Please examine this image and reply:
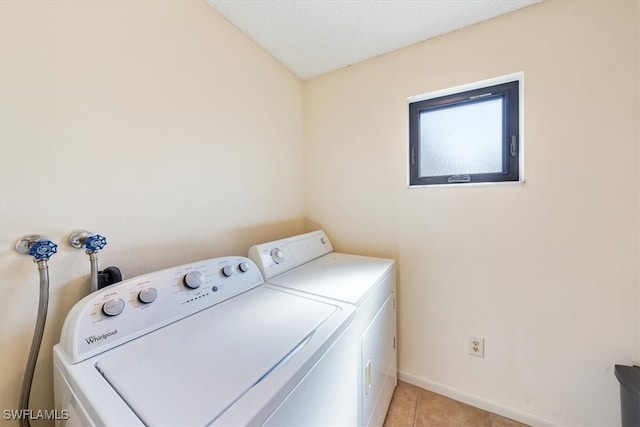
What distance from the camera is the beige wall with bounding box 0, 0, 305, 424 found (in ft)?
2.40

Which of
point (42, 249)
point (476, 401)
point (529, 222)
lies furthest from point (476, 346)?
point (42, 249)

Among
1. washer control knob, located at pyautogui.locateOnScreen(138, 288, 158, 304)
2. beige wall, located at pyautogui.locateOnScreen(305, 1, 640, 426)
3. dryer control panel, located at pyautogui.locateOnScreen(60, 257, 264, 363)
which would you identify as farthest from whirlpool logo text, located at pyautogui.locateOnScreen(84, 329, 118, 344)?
beige wall, located at pyautogui.locateOnScreen(305, 1, 640, 426)

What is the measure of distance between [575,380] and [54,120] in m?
2.48

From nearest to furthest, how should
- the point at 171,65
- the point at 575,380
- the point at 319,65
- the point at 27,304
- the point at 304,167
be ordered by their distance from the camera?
1. the point at 27,304
2. the point at 171,65
3. the point at 575,380
4. the point at 319,65
5. the point at 304,167

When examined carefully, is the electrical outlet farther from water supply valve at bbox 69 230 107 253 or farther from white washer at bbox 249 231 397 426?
water supply valve at bbox 69 230 107 253

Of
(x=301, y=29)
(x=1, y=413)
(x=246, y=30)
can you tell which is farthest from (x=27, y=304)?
(x=301, y=29)

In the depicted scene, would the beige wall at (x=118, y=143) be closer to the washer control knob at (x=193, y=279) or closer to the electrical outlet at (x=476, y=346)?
the washer control knob at (x=193, y=279)

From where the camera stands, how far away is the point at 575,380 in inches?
48.6

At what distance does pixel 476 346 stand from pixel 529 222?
777 millimetres

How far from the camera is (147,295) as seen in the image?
2.64 feet

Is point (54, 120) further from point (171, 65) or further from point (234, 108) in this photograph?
point (234, 108)

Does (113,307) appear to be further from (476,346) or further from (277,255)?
(476,346)

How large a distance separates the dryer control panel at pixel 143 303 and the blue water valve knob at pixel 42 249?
168 mm

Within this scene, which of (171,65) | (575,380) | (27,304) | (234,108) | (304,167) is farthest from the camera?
(304,167)
